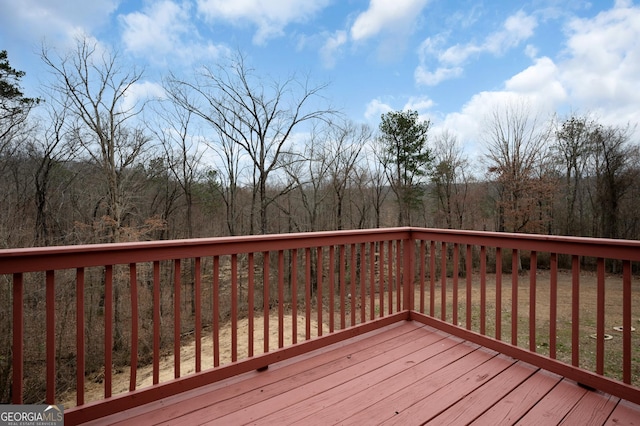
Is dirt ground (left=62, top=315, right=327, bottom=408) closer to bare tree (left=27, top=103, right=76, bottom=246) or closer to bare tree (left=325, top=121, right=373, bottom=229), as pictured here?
bare tree (left=27, top=103, right=76, bottom=246)

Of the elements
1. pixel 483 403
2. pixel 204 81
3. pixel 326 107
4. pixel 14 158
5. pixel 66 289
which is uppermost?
pixel 204 81

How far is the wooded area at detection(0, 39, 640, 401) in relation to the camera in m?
9.58

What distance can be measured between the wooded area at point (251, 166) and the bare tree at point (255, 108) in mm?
48

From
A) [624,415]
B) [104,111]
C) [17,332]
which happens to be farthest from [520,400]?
[104,111]

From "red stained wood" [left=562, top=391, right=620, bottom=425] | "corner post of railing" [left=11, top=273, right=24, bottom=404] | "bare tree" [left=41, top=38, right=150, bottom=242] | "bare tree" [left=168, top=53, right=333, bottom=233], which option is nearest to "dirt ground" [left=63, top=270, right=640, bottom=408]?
"corner post of railing" [left=11, top=273, right=24, bottom=404]

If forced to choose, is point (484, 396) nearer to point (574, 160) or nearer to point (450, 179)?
point (450, 179)

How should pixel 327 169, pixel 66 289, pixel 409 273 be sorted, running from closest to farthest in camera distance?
pixel 409 273 < pixel 66 289 < pixel 327 169

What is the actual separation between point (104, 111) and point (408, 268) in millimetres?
11647

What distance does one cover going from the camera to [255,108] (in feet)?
39.5

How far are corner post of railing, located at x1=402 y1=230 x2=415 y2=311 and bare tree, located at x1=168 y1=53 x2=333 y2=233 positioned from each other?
387 inches

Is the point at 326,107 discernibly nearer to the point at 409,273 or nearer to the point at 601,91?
the point at 601,91

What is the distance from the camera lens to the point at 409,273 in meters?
2.80

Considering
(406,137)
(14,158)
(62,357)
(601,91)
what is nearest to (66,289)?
(62,357)

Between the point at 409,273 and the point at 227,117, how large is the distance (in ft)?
37.6
